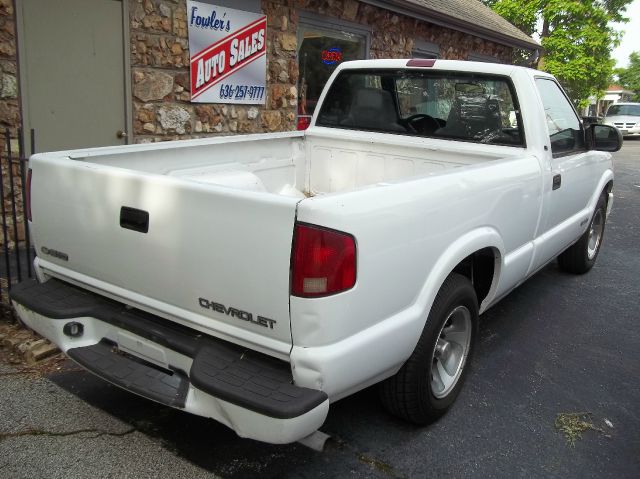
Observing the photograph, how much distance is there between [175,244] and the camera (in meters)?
2.42

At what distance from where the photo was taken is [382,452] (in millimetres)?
2871

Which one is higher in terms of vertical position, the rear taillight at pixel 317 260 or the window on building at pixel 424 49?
the window on building at pixel 424 49

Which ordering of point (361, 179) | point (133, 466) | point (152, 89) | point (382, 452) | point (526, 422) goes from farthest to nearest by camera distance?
point (152, 89), point (361, 179), point (526, 422), point (382, 452), point (133, 466)

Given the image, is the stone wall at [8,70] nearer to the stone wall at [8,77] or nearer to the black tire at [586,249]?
the stone wall at [8,77]

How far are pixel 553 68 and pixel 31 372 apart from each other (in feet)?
81.5

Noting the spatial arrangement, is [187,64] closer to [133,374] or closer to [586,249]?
[586,249]

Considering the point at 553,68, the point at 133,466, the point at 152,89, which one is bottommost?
the point at 133,466

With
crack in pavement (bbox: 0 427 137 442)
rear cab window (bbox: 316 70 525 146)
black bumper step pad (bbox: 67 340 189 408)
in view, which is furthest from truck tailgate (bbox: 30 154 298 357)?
rear cab window (bbox: 316 70 525 146)

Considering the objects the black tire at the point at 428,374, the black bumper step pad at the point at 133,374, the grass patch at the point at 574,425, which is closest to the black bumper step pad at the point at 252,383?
the black bumper step pad at the point at 133,374

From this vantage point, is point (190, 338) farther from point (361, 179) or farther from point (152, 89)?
point (152, 89)

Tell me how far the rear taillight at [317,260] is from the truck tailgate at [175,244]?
4 centimetres

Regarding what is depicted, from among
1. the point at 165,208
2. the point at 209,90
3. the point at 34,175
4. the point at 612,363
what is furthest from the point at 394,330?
the point at 209,90

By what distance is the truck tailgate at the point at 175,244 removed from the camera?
2.21m

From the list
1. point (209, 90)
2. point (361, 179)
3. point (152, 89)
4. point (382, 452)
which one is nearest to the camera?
point (382, 452)
